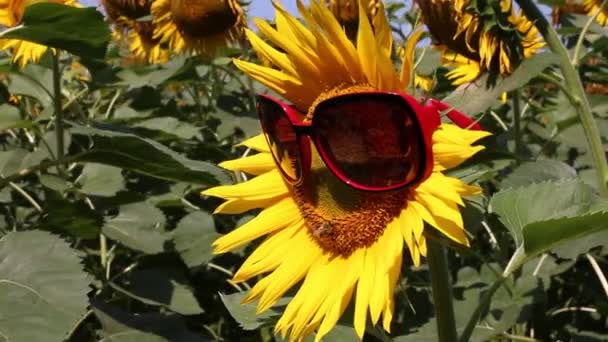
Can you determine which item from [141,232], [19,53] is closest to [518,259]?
[141,232]

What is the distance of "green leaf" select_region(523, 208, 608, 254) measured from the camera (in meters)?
0.92

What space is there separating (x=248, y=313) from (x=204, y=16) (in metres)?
1.50

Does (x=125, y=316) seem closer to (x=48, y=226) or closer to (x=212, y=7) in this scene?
(x=48, y=226)

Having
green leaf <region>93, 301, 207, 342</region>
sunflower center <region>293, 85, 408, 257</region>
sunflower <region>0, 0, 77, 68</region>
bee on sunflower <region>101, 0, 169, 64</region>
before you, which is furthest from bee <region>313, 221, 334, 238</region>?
bee on sunflower <region>101, 0, 169, 64</region>

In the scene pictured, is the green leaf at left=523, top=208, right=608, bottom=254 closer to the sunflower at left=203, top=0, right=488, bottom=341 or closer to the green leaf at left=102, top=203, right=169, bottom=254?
the sunflower at left=203, top=0, right=488, bottom=341

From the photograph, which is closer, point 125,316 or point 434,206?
point 434,206

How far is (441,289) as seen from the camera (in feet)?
3.49

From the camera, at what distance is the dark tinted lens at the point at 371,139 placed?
0.98m

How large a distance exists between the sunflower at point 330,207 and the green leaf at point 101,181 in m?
0.81

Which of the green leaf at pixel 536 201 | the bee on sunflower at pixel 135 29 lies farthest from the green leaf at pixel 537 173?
the bee on sunflower at pixel 135 29

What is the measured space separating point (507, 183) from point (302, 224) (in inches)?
21.6

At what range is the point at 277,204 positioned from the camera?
3.93ft

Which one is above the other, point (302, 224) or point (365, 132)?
point (365, 132)

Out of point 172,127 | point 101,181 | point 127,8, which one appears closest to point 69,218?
point 101,181
